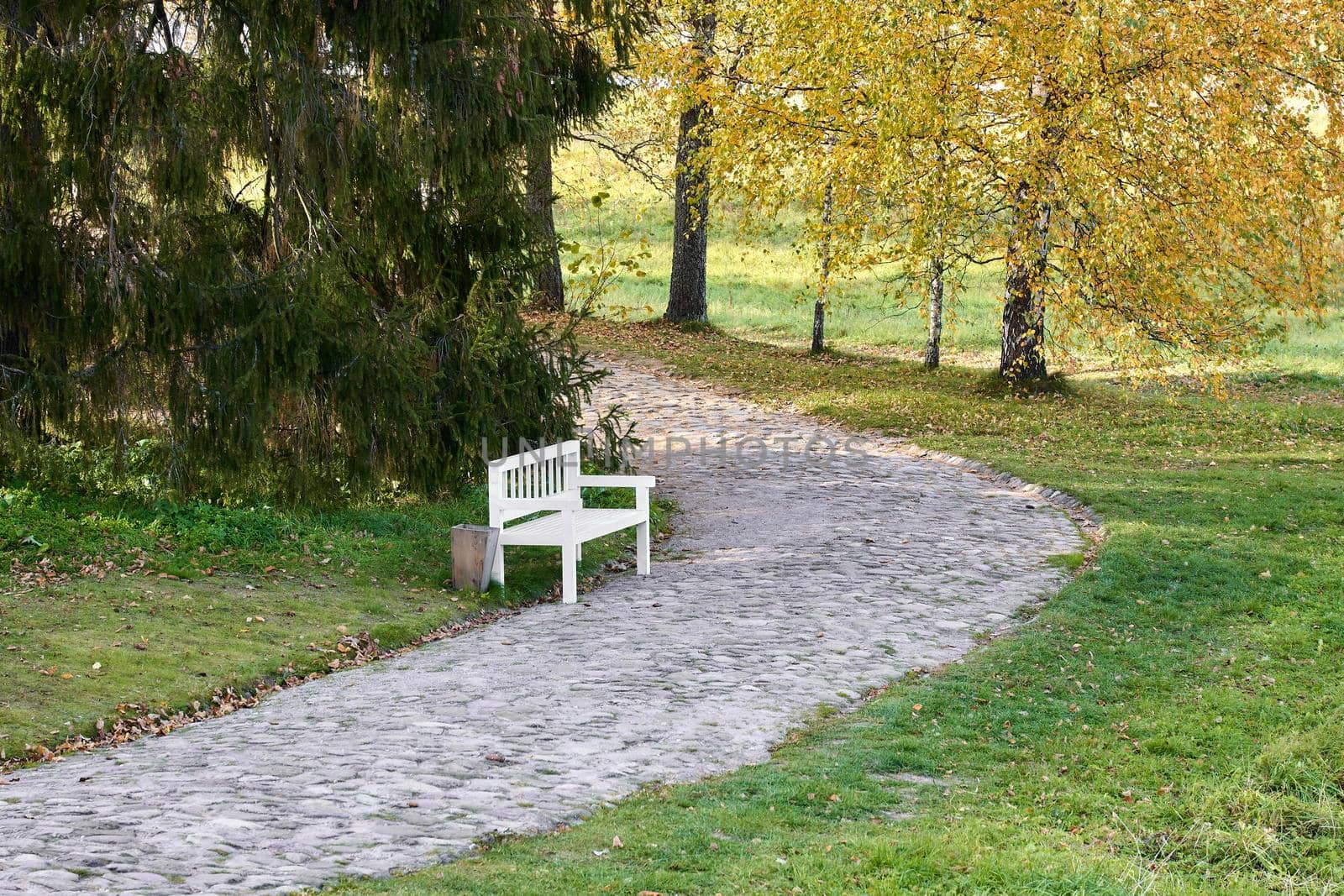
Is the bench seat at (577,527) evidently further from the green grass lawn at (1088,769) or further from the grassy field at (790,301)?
the grassy field at (790,301)

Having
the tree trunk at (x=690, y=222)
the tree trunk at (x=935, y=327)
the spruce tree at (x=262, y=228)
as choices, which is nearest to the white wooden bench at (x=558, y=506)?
the spruce tree at (x=262, y=228)

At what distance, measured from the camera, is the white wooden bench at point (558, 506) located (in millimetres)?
10391

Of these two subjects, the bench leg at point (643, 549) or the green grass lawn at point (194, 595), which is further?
the bench leg at point (643, 549)

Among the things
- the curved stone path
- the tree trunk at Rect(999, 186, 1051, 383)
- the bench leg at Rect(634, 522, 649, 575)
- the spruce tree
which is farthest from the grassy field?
the bench leg at Rect(634, 522, 649, 575)

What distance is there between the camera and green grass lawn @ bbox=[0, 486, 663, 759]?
7590 millimetres

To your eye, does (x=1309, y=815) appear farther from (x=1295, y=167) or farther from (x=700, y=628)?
(x=1295, y=167)

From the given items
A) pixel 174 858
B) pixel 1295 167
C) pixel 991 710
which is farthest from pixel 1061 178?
pixel 174 858

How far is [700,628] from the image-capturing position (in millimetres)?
9320

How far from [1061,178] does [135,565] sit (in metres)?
12.4

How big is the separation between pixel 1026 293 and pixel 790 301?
50.8 feet

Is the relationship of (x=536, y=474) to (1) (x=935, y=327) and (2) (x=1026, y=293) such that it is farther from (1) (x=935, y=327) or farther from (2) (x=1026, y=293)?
(1) (x=935, y=327)

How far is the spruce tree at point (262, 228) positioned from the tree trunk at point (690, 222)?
1084cm

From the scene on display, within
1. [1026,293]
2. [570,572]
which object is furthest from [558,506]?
[1026,293]

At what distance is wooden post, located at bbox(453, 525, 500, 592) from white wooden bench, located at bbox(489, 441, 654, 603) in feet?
0.26
